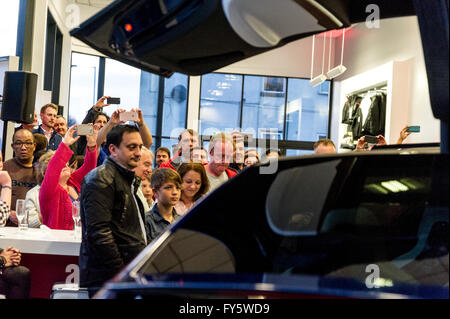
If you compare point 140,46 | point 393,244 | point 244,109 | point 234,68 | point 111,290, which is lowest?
point 111,290

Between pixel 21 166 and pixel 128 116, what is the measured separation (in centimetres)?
124

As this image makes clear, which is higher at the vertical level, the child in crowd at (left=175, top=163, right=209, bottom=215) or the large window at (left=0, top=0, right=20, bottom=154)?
the large window at (left=0, top=0, right=20, bottom=154)

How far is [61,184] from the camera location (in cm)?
429

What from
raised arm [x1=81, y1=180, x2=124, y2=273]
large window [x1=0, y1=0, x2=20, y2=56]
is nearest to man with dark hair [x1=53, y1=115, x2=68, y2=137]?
large window [x1=0, y1=0, x2=20, y2=56]

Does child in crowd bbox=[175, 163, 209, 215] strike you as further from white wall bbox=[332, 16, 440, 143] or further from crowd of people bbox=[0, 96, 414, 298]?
white wall bbox=[332, 16, 440, 143]

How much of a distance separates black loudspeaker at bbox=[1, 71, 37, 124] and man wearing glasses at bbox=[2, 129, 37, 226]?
1.33 metres

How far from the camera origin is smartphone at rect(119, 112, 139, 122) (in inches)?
166

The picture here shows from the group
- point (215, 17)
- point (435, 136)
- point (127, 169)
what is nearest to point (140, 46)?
point (215, 17)

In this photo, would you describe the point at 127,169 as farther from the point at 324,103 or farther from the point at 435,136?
the point at 324,103

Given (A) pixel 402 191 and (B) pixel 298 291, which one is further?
(A) pixel 402 191

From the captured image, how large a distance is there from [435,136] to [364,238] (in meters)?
7.78

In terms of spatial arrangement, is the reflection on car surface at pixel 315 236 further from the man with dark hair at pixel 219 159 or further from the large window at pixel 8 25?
the large window at pixel 8 25

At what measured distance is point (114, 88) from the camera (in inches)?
548

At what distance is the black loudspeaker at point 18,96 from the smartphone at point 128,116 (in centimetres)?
81
